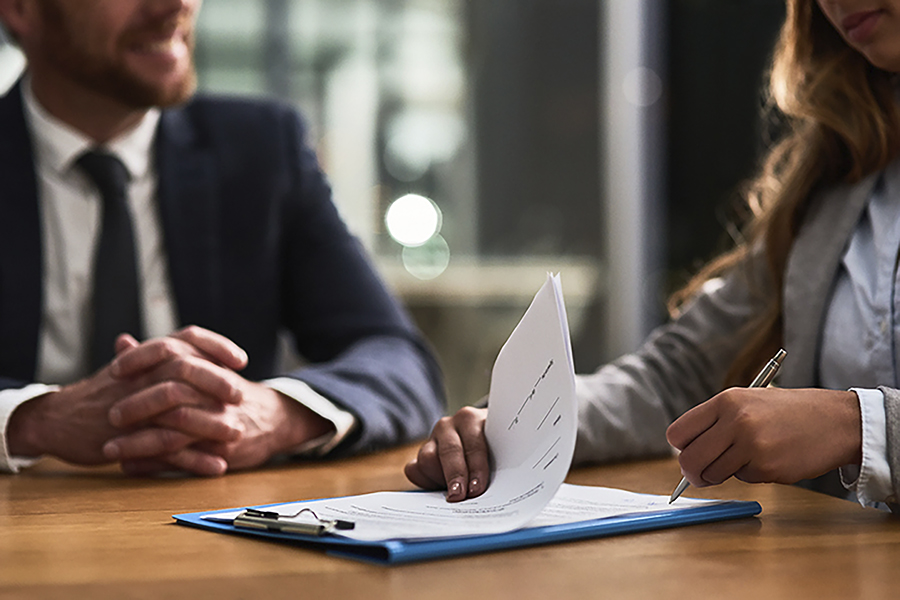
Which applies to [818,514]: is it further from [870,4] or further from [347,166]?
[347,166]

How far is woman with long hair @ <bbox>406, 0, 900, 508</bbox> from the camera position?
908 millimetres

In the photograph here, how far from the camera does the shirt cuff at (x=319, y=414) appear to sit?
116cm

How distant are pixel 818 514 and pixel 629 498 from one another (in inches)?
6.0

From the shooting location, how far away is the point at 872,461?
2.56ft

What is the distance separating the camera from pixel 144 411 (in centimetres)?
106

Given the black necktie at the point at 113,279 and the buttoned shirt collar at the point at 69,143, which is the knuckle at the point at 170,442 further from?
the buttoned shirt collar at the point at 69,143

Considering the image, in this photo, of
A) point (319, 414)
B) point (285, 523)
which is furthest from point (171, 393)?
point (285, 523)

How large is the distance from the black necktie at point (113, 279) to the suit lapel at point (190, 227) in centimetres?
6

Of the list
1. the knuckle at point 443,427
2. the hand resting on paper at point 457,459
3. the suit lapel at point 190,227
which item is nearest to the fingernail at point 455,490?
the hand resting on paper at point 457,459

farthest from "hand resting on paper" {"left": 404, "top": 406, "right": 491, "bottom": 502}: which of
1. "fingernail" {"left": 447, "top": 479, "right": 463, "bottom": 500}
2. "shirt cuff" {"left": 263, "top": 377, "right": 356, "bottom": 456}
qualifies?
"shirt cuff" {"left": 263, "top": 377, "right": 356, "bottom": 456}

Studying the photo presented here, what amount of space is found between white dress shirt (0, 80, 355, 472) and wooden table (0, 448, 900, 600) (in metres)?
0.70

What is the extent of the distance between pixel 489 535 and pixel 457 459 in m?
0.22

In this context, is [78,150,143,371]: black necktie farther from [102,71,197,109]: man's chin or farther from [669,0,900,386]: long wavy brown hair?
[669,0,900,386]: long wavy brown hair

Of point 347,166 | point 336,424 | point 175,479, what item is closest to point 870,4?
point 336,424
